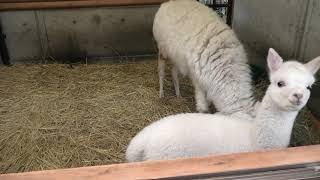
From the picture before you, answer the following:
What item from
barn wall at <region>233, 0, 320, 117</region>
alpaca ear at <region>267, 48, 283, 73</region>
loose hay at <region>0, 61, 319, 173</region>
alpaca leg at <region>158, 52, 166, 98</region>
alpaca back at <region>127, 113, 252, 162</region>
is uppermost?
alpaca ear at <region>267, 48, 283, 73</region>

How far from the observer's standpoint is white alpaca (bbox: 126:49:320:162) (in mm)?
2209

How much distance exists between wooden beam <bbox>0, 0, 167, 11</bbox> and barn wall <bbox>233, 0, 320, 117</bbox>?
1256 millimetres

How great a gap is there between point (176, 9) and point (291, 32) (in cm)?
128

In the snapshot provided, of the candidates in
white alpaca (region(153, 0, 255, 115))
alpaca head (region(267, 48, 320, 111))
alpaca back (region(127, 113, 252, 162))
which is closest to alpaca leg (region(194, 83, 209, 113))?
white alpaca (region(153, 0, 255, 115))

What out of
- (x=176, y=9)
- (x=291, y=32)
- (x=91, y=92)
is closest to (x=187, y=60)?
(x=176, y=9)

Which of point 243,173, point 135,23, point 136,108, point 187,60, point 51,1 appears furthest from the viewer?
point 135,23

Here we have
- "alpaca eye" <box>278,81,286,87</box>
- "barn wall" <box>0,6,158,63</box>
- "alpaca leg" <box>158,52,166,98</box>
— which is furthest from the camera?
"barn wall" <box>0,6,158,63</box>

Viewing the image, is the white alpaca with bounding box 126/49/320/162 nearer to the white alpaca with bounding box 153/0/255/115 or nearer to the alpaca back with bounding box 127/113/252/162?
the alpaca back with bounding box 127/113/252/162

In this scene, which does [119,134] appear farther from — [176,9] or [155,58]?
[155,58]

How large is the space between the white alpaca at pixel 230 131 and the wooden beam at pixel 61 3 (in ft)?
9.56

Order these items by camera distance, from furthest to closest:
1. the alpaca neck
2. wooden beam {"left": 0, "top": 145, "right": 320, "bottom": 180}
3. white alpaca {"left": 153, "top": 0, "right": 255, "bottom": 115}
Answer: white alpaca {"left": 153, "top": 0, "right": 255, "bottom": 115}
the alpaca neck
wooden beam {"left": 0, "top": 145, "right": 320, "bottom": 180}

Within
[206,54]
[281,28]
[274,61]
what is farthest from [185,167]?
[281,28]

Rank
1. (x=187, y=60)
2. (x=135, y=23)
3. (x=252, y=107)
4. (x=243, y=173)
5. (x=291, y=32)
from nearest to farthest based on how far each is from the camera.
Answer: (x=243, y=173), (x=252, y=107), (x=187, y=60), (x=291, y=32), (x=135, y=23)

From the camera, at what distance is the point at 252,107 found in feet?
9.47
